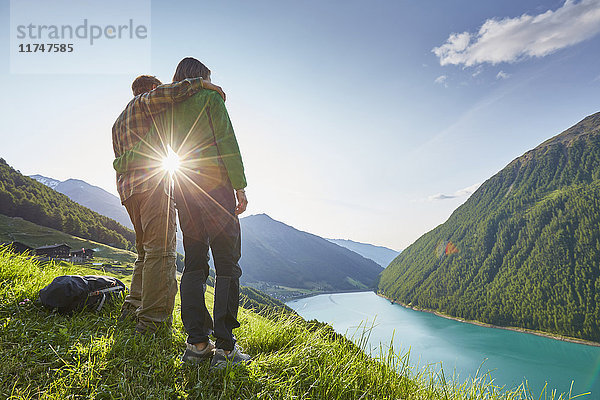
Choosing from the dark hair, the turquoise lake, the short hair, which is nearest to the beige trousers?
the dark hair

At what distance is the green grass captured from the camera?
173 centimetres

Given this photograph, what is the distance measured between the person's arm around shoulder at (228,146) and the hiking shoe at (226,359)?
1.06 meters

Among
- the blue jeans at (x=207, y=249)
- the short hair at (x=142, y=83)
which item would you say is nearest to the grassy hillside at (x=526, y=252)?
the blue jeans at (x=207, y=249)

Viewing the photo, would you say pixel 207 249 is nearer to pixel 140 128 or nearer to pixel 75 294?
pixel 140 128

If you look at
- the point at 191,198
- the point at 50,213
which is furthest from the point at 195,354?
the point at 50,213

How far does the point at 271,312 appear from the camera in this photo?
3770 mm

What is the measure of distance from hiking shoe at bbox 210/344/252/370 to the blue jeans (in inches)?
6.9

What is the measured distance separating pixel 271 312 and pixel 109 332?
1826 mm

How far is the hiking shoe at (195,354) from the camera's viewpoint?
6.93 feet

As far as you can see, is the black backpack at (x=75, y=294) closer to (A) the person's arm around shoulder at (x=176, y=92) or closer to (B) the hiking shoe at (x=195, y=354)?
(B) the hiking shoe at (x=195, y=354)

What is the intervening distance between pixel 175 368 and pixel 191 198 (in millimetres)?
1237

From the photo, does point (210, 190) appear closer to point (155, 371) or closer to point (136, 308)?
point (155, 371)

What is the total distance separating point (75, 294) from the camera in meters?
2.85

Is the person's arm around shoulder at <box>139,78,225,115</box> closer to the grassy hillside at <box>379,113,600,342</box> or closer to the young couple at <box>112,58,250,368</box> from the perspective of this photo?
the young couple at <box>112,58,250,368</box>
